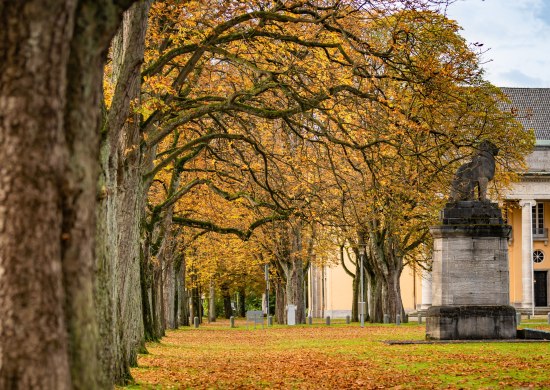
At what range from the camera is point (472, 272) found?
2505cm

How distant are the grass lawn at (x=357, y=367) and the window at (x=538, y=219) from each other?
52.9 m

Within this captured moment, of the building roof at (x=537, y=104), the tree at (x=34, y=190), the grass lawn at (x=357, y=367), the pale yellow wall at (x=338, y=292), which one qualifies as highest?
the building roof at (x=537, y=104)

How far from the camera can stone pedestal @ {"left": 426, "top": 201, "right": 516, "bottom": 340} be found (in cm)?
2495

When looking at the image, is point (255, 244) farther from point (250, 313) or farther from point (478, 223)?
→ point (478, 223)

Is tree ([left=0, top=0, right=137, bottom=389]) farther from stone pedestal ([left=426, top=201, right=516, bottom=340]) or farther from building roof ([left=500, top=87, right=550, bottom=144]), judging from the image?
building roof ([left=500, top=87, right=550, bottom=144])

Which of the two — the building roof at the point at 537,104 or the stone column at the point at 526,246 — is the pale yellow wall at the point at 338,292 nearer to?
the stone column at the point at 526,246

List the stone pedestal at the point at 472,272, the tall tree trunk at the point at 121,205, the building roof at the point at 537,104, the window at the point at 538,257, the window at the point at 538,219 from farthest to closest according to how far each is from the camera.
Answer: the window at the point at 538,219 → the window at the point at 538,257 → the building roof at the point at 537,104 → the stone pedestal at the point at 472,272 → the tall tree trunk at the point at 121,205

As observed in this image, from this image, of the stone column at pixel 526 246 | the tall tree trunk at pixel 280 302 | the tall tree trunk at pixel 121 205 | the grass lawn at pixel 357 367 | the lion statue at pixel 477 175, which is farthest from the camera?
the stone column at pixel 526 246

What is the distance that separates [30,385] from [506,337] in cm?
2186

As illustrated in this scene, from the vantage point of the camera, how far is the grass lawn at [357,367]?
1435 centimetres

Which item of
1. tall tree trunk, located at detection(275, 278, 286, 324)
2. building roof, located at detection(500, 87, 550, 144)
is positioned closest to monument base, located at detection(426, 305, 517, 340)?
tall tree trunk, located at detection(275, 278, 286, 324)

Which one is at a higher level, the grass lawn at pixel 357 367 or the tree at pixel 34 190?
the tree at pixel 34 190

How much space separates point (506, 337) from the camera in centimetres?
2544

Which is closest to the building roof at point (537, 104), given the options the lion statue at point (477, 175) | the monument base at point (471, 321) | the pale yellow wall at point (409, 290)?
the pale yellow wall at point (409, 290)
